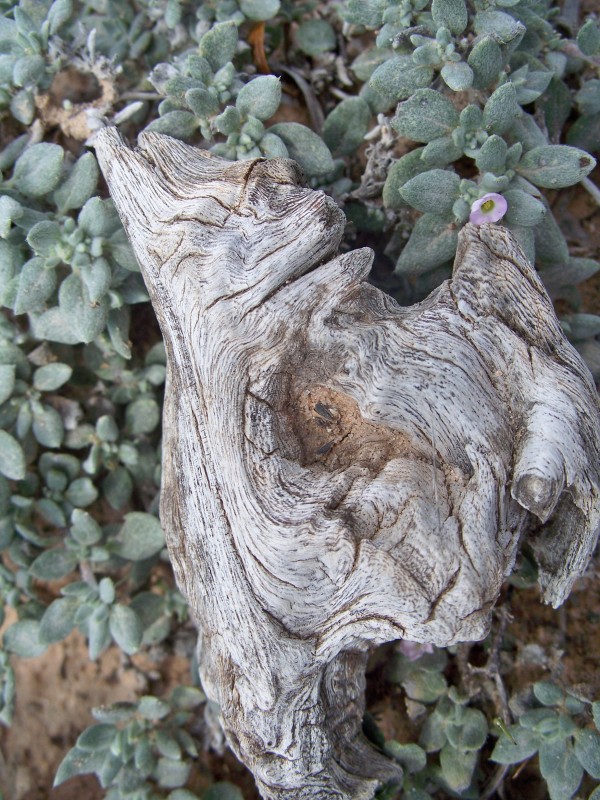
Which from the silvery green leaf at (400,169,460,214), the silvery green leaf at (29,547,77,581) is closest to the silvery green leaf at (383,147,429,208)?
the silvery green leaf at (400,169,460,214)

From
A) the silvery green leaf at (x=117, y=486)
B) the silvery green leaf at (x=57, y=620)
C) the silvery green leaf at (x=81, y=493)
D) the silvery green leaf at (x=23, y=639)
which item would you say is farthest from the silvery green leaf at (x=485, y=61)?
the silvery green leaf at (x=23, y=639)

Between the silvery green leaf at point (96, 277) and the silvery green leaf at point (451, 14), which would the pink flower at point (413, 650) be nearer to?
the silvery green leaf at point (96, 277)

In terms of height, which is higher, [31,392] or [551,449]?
[551,449]

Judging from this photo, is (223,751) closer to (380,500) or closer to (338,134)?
(380,500)

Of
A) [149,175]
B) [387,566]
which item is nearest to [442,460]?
[387,566]

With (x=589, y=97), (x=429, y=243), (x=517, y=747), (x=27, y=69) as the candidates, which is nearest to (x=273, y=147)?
(x=429, y=243)

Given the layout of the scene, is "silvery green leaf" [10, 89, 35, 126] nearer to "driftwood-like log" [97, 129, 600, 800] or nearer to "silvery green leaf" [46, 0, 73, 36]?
"silvery green leaf" [46, 0, 73, 36]
